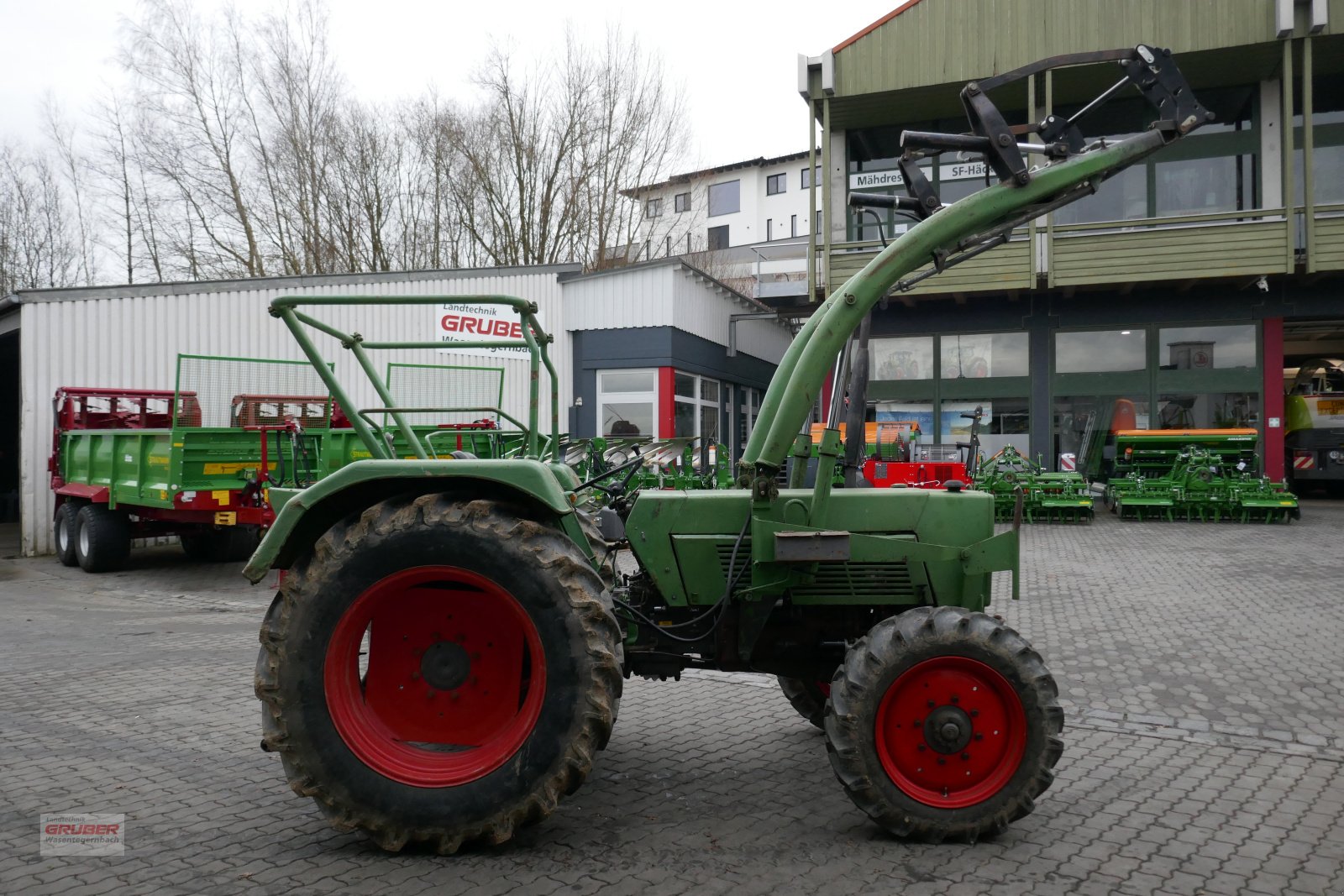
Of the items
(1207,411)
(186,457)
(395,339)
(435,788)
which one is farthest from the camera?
(395,339)

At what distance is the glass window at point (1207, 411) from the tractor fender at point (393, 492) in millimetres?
16514

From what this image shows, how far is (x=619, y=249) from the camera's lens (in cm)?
2527

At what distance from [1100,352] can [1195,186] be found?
338cm

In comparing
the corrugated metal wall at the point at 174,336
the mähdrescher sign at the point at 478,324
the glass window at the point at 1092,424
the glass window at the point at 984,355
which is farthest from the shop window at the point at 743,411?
the mähdrescher sign at the point at 478,324

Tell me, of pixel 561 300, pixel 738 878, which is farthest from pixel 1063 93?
pixel 738 878

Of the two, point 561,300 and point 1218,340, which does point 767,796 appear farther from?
point 1218,340

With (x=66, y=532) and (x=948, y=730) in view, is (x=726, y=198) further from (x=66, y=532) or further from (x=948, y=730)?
(x=948, y=730)

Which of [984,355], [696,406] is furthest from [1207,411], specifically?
[696,406]

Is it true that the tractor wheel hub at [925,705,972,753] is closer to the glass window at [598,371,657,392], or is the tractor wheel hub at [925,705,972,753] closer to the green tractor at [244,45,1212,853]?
the green tractor at [244,45,1212,853]

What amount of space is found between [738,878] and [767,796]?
78 centimetres

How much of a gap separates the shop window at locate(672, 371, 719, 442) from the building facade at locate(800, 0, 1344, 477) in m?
3.14

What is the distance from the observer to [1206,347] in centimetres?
1731

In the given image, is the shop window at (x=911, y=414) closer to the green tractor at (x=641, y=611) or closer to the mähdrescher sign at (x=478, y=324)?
the mähdrescher sign at (x=478, y=324)

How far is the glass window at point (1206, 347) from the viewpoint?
17156 mm
